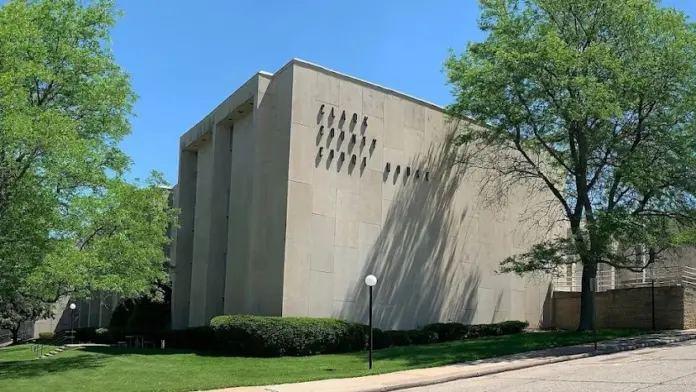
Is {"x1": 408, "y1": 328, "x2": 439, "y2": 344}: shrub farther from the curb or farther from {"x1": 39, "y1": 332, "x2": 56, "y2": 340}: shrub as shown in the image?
{"x1": 39, "y1": 332, "x2": 56, "y2": 340}: shrub

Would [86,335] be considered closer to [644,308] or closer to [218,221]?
[218,221]

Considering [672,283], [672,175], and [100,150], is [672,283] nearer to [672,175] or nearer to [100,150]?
[672,175]

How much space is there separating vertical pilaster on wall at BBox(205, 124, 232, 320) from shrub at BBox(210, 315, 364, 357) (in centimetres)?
716

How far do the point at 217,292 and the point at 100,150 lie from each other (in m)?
10.6

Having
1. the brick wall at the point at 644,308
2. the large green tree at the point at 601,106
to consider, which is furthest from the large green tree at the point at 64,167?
the brick wall at the point at 644,308

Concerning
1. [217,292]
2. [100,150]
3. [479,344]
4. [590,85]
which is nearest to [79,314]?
[217,292]

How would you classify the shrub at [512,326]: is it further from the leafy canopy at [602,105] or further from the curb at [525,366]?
the curb at [525,366]

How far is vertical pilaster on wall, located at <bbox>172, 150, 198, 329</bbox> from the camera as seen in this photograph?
3450 centimetres

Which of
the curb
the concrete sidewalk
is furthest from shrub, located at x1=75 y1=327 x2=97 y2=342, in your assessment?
the curb

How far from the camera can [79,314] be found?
60.2 metres

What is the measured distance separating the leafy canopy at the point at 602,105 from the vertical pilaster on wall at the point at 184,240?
53.9 ft

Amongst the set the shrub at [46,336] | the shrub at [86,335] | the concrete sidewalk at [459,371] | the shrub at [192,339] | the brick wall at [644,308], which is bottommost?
the shrub at [46,336]

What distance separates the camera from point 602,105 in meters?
21.4

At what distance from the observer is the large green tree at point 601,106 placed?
2211cm
